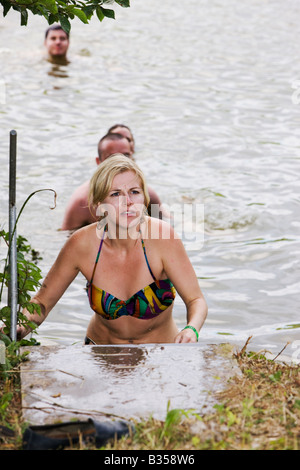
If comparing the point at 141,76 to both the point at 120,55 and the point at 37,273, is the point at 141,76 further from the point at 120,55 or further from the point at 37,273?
the point at 37,273

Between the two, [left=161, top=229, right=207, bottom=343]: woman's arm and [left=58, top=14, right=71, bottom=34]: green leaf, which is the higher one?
[left=58, top=14, right=71, bottom=34]: green leaf

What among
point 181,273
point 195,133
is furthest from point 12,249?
point 195,133

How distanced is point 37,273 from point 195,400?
1.20m

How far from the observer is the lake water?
6.80 metres

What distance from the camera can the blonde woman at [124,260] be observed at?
4.21m

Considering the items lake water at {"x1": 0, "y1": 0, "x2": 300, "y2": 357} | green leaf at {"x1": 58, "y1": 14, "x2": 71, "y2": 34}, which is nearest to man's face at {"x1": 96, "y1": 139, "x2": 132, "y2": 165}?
lake water at {"x1": 0, "y1": 0, "x2": 300, "y2": 357}

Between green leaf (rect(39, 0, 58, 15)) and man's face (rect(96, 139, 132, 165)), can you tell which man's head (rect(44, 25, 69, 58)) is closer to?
man's face (rect(96, 139, 132, 165))

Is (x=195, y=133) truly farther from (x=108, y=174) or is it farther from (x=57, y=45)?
(x=108, y=174)

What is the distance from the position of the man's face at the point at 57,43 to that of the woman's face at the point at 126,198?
11144mm

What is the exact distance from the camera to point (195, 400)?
9.74 feet

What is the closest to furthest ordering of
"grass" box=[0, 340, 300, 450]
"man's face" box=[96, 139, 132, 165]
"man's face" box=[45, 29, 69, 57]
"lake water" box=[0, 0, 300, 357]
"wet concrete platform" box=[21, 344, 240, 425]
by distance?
1. "grass" box=[0, 340, 300, 450]
2. "wet concrete platform" box=[21, 344, 240, 425]
3. "lake water" box=[0, 0, 300, 357]
4. "man's face" box=[96, 139, 132, 165]
5. "man's face" box=[45, 29, 69, 57]

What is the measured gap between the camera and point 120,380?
124 inches

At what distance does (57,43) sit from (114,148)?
745cm

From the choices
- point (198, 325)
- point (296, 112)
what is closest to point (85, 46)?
point (296, 112)
